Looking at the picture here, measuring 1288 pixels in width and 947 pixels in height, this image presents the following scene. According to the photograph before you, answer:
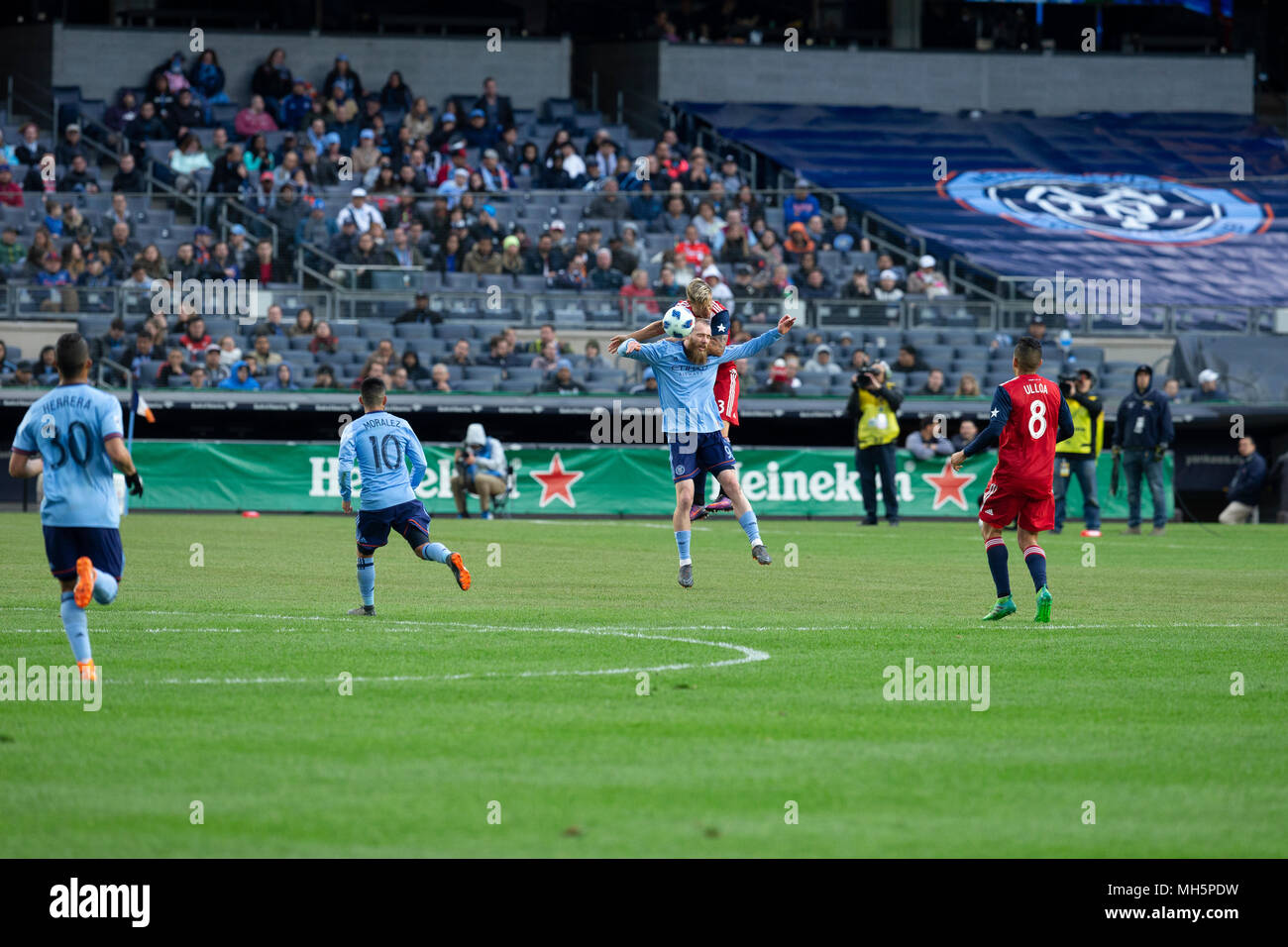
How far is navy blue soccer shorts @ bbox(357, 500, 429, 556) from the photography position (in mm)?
13555

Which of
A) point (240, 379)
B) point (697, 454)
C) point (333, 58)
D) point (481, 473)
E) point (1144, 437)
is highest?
point (333, 58)

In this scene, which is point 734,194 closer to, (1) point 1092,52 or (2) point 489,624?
(1) point 1092,52

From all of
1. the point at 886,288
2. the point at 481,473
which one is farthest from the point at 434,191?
the point at 886,288

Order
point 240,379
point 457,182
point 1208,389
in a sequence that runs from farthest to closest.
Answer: point 457,182
point 1208,389
point 240,379

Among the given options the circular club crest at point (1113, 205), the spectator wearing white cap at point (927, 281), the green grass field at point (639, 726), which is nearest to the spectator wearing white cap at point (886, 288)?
the spectator wearing white cap at point (927, 281)

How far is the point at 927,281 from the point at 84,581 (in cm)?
2799

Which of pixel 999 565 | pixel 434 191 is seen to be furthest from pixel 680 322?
pixel 434 191

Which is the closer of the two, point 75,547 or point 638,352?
point 75,547

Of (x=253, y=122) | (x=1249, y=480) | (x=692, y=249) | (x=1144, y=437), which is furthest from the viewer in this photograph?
(x=253, y=122)

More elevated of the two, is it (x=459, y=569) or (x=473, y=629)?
(x=459, y=569)

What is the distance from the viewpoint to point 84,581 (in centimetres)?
962

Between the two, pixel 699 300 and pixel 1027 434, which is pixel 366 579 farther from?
pixel 1027 434

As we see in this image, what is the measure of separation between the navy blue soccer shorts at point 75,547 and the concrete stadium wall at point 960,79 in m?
34.6

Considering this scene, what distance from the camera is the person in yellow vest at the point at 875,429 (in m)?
26.0
